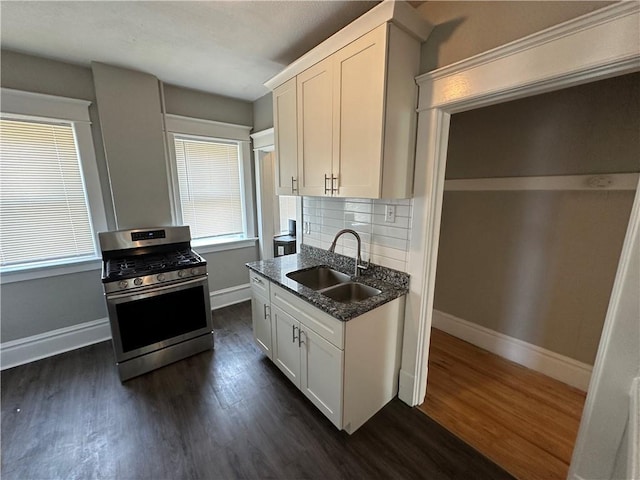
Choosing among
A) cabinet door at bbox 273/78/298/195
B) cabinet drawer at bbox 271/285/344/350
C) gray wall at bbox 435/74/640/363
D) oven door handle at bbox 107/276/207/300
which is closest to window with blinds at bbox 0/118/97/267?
oven door handle at bbox 107/276/207/300

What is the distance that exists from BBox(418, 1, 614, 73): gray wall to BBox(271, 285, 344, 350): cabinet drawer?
1.61 meters

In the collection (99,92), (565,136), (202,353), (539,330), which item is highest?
(99,92)

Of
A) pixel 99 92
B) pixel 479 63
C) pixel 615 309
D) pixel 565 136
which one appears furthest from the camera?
pixel 99 92

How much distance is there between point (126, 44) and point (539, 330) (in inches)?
160

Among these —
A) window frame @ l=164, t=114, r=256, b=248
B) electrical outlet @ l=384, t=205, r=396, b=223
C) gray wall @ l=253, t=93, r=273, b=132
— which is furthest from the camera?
gray wall @ l=253, t=93, r=273, b=132

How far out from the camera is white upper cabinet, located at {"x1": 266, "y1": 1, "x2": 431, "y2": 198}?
141 cm

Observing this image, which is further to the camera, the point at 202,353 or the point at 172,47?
the point at 202,353

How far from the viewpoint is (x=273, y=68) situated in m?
2.41

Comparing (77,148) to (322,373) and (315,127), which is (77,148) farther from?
(322,373)

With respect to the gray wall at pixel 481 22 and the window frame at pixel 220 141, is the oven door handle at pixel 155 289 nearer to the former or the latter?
the window frame at pixel 220 141

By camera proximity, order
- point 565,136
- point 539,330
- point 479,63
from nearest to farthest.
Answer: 1. point 479,63
2. point 565,136
3. point 539,330

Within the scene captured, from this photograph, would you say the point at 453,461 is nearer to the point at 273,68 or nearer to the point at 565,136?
the point at 565,136

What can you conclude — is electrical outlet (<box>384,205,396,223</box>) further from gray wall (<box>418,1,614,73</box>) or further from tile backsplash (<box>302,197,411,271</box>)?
gray wall (<box>418,1,614,73</box>)

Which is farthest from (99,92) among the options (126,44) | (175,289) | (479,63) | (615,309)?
(615,309)
